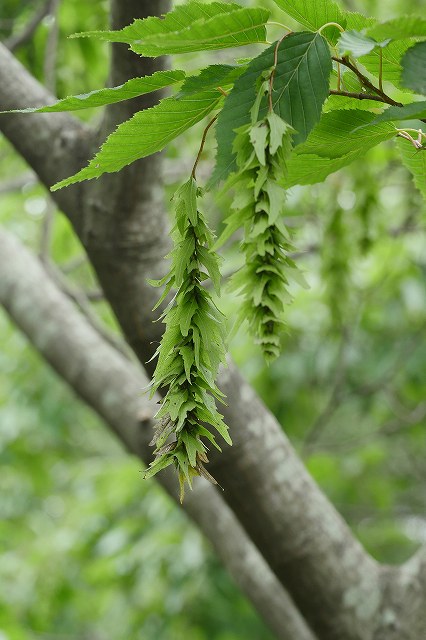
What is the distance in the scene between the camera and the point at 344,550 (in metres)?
1.50

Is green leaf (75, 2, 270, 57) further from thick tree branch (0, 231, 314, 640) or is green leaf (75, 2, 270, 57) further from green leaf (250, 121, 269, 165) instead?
thick tree branch (0, 231, 314, 640)

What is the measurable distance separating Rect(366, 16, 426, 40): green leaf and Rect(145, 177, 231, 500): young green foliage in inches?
7.5

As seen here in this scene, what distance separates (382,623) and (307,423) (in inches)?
61.7

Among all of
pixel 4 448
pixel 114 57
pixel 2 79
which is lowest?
pixel 114 57

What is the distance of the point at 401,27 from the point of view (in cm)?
58

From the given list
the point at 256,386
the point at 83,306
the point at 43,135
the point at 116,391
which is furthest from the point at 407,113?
the point at 256,386

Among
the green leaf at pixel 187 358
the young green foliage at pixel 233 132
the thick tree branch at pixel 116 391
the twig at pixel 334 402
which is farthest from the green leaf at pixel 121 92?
the twig at pixel 334 402

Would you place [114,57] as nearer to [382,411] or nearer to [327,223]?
[327,223]

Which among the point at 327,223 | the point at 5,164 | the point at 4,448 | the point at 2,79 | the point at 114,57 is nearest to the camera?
the point at 114,57

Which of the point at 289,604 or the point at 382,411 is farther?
the point at 382,411

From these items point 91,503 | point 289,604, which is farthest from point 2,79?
point 91,503

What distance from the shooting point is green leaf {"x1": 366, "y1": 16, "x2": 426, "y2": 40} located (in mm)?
572

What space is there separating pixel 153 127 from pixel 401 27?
22 cm

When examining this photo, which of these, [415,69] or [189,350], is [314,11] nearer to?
[415,69]
